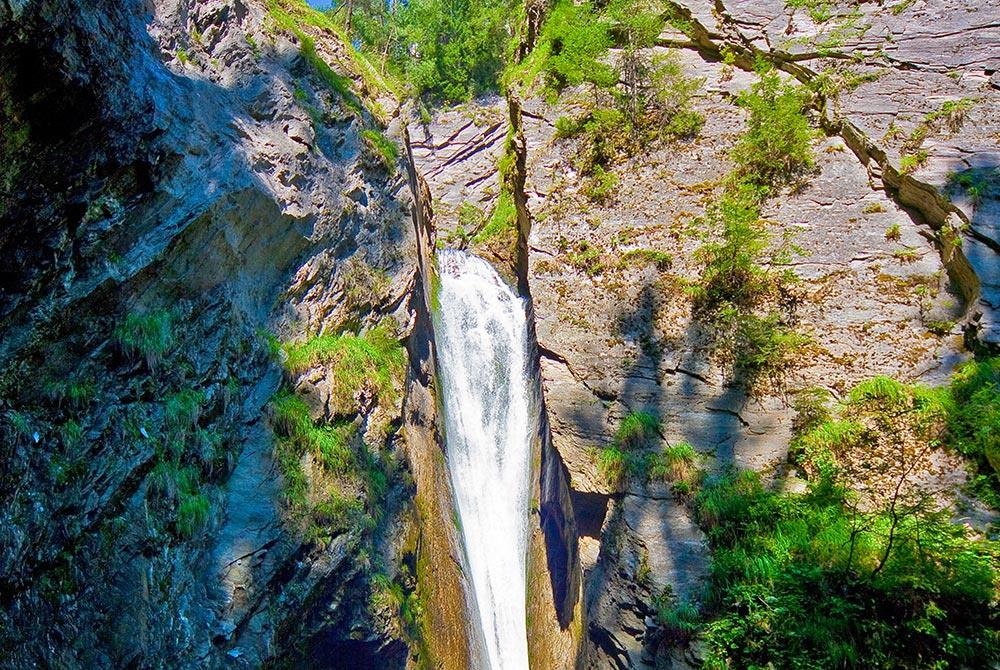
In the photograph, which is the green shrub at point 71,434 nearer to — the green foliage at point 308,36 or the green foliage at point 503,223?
the green foliage at point 308,36

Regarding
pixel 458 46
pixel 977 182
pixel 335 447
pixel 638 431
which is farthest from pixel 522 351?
pixel 458 46

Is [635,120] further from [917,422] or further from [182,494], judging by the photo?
[182,494]

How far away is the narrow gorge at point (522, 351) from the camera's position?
4730mm

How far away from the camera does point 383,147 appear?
9.89 meters

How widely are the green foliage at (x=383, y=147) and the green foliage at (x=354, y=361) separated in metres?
3.09

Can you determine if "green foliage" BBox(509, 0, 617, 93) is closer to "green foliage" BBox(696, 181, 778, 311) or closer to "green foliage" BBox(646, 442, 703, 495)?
"green foliage" BBox(696, 181, 778, 311)

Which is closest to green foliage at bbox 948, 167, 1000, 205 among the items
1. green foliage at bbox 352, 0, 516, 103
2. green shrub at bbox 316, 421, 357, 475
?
green shrub at bbox 316, 421, 357, 475

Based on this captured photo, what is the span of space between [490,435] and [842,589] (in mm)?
6372

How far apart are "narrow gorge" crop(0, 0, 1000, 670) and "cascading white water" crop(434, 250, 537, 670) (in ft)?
0.24

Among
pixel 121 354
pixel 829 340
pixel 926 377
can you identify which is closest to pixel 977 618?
pixel 926 377

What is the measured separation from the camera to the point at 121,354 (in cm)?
520

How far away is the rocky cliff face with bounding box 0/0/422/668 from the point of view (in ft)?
13.9

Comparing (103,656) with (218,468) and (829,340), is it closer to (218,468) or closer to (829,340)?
(218,468)

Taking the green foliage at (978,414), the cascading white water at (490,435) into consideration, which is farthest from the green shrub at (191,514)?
the green foliage at (978,414)
